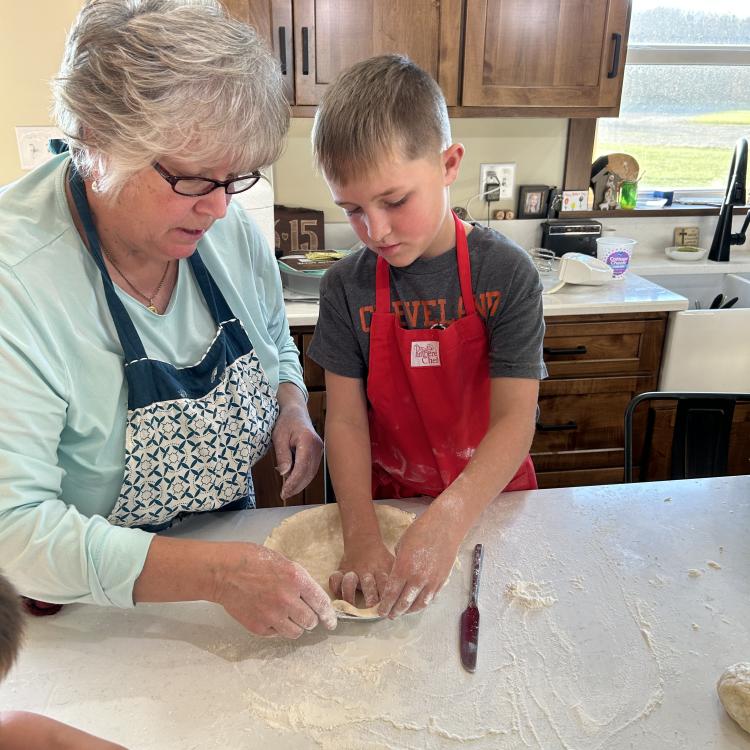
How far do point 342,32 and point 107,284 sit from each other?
4.96 ft

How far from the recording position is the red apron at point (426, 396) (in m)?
1.18

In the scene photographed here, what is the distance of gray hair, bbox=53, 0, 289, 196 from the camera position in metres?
0.76

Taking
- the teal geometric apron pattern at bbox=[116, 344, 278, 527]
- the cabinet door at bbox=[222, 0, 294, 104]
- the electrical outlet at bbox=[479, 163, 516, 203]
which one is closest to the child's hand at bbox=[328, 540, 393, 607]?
the teal geometric apron pattern at bbox=[116, 344, 278, 527]

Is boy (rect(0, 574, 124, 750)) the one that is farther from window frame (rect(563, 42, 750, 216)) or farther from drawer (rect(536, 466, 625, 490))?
window frame (rect(563, 42, 750, 216))

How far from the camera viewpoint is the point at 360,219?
1036 mm

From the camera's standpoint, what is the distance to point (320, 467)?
2.16 meters

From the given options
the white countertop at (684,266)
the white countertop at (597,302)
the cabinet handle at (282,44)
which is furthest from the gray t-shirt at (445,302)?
the white countertop at (684,266)

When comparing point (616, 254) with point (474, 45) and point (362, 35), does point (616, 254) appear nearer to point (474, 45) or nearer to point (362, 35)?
point (474, 45)

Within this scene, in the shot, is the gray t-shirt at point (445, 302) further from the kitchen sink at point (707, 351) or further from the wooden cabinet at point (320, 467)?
the kitchen sink at point (707, 351)

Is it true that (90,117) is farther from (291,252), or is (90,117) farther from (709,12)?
(709,12)

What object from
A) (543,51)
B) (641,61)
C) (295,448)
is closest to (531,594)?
(295,448)

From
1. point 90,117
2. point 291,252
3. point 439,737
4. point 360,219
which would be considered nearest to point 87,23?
point 90,117

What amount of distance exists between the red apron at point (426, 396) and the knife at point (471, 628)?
1.11ft

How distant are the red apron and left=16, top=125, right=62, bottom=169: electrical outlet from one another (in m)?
1.57
